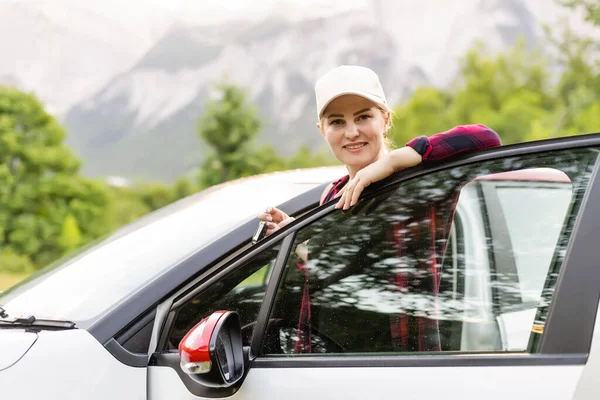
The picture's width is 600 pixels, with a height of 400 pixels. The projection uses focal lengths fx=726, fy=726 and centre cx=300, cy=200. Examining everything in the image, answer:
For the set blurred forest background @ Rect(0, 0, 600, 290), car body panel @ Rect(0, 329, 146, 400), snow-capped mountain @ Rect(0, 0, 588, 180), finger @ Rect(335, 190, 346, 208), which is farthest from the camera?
snow-capped mountain @ Rect(0, 0, 588, 180)

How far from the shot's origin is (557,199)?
161cm

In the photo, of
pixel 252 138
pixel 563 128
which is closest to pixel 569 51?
pixel 563 128

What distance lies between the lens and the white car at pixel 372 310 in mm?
1385

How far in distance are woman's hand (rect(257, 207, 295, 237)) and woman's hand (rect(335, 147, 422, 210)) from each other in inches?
13.8

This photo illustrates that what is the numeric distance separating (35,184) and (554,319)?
3505cm

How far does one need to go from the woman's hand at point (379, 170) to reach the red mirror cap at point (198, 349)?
0.40m

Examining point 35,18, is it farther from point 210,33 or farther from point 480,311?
point 480,311

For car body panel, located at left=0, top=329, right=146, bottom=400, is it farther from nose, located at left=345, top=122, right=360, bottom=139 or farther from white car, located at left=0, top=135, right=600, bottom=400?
nose, located at left=345, top=122, right=360, bottom=139

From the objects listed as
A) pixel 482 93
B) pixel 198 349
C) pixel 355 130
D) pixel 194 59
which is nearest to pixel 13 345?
pixel 198 349

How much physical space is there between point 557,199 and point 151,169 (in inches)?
2964

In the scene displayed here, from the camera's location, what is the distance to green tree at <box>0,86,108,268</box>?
108 feet

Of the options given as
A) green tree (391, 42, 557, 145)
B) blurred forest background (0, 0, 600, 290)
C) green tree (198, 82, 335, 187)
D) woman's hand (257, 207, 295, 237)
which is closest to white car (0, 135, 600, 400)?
woman's hand (257, 207, 295, 237)

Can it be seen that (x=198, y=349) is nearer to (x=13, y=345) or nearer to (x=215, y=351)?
(x=215, y=351)

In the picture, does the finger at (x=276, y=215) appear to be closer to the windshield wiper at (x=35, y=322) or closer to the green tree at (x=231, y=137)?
the windshield wiper at (x=35, y=322)
